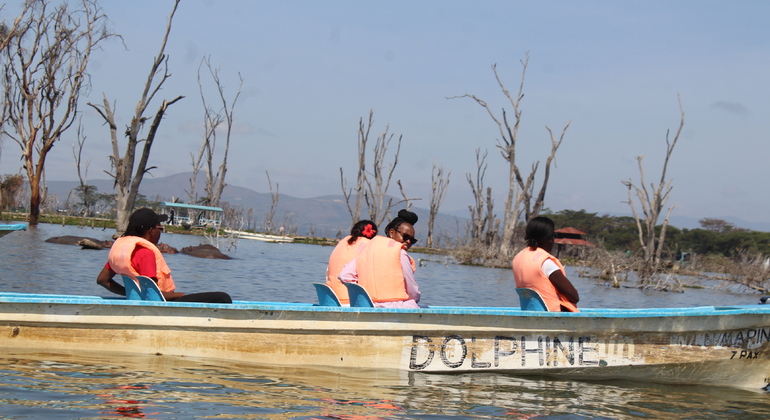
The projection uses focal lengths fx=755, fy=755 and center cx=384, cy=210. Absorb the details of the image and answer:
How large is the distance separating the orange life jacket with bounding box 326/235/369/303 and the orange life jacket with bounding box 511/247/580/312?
1.61m

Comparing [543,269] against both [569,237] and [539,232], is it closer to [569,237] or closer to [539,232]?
[539,232]

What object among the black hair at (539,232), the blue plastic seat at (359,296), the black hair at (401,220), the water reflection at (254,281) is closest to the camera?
the black hair at (539,232)

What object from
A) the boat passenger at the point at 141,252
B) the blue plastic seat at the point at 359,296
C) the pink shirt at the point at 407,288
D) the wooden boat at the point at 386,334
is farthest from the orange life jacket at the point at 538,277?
the boat passenger at the point at 141,252

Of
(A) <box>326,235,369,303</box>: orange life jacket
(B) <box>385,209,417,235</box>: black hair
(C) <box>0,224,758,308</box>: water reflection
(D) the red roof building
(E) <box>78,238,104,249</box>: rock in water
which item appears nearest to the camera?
(B) <box>385,209,417,235</box>: black hair

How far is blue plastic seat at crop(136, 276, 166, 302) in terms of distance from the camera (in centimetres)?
692

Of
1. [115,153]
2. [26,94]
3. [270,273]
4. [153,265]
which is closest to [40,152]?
[26,94]

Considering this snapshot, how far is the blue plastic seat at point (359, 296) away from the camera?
7093mm

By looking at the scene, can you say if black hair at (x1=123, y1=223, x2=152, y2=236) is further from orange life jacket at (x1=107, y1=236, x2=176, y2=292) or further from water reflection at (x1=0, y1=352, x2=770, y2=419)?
water reflection at (x1=0, y1=352, x2=770, y2=419)

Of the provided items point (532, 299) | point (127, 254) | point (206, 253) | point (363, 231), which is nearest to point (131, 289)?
point (127, 254)

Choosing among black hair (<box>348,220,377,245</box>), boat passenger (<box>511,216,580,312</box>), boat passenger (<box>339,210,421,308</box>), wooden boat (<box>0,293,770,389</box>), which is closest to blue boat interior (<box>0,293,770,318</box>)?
wooden boat (<box>0,293,770,389</box>)

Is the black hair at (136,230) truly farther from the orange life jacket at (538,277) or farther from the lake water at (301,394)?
the orange life jacket at (538,277)

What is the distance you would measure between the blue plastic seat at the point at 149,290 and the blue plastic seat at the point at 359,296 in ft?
5.76

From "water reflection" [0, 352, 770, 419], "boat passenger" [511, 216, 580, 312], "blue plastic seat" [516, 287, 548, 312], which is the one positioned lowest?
"water reflection" [0, 352, 770, 419]

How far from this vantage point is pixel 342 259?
7848mm
